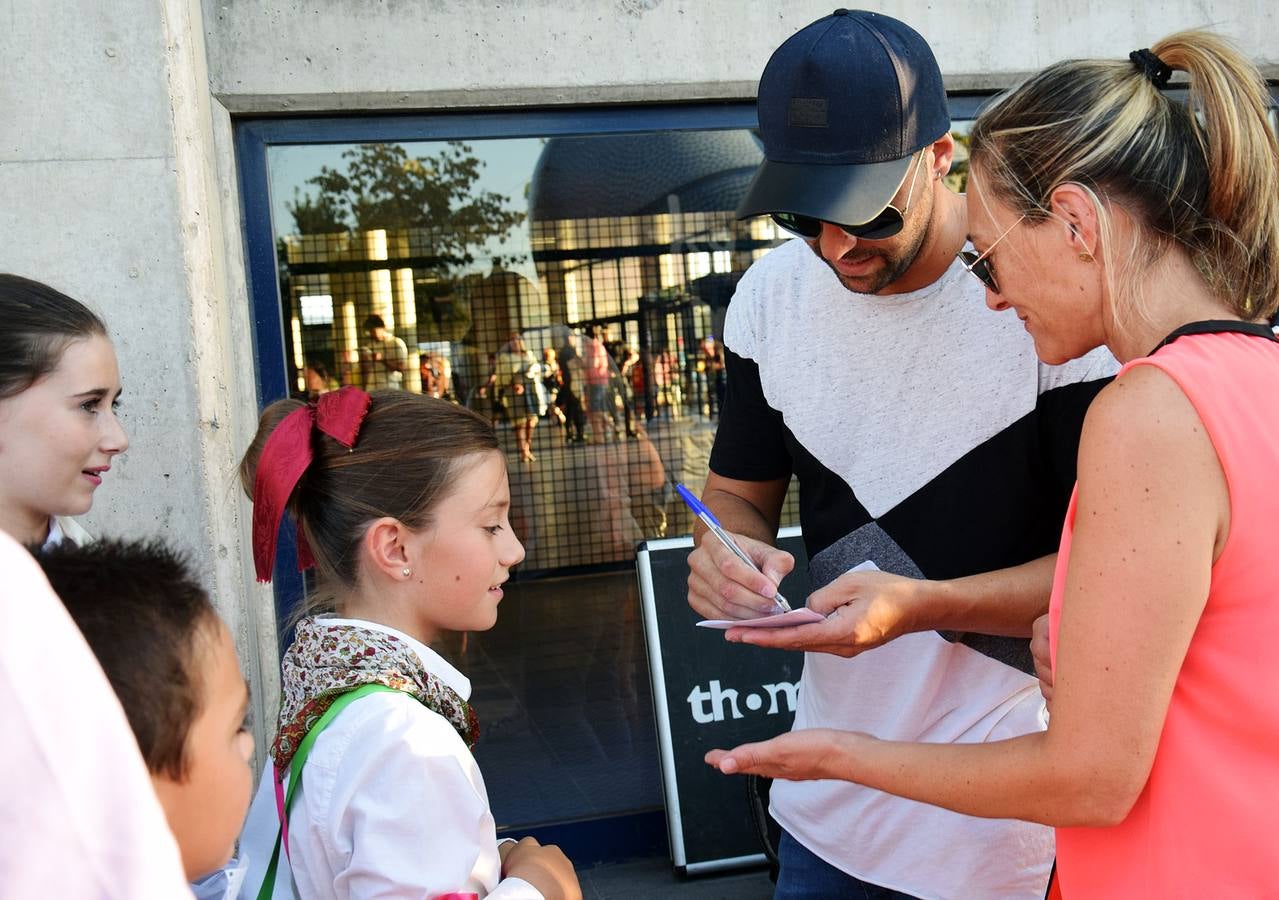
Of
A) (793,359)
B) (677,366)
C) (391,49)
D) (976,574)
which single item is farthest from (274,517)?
(677,366)

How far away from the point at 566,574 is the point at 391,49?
→ 70.4 inches

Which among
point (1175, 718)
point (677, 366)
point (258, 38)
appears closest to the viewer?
point (1175, 718)

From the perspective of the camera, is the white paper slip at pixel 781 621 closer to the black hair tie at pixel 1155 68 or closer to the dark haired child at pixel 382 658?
the dark haired child at pixel 382 658

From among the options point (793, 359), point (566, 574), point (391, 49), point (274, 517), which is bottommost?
point (566, 574)

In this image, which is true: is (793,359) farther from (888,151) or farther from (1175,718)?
(1175,718)

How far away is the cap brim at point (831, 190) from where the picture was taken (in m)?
1.80

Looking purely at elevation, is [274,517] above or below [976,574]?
above

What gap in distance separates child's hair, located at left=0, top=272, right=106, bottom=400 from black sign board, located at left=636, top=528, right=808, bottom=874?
6.77ft

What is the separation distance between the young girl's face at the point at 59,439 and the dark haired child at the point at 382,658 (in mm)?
439

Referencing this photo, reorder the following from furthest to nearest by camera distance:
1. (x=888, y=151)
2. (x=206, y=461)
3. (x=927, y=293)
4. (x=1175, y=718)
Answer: (x=206, y=461) < (x=927, y=293) < (x=888, y=151) < (x=1175, y=718)

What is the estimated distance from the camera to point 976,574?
1904mm

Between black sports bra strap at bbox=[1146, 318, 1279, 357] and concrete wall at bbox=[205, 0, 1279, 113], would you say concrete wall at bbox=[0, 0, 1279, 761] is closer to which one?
concrete wall at bbox=[205, 0, 1279, 113]

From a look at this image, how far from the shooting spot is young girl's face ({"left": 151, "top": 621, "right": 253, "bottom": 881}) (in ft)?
3.41

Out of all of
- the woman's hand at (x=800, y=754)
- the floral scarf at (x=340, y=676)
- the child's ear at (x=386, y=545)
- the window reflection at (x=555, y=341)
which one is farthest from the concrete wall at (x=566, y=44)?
the woman's hand at (x=800, y=754)
